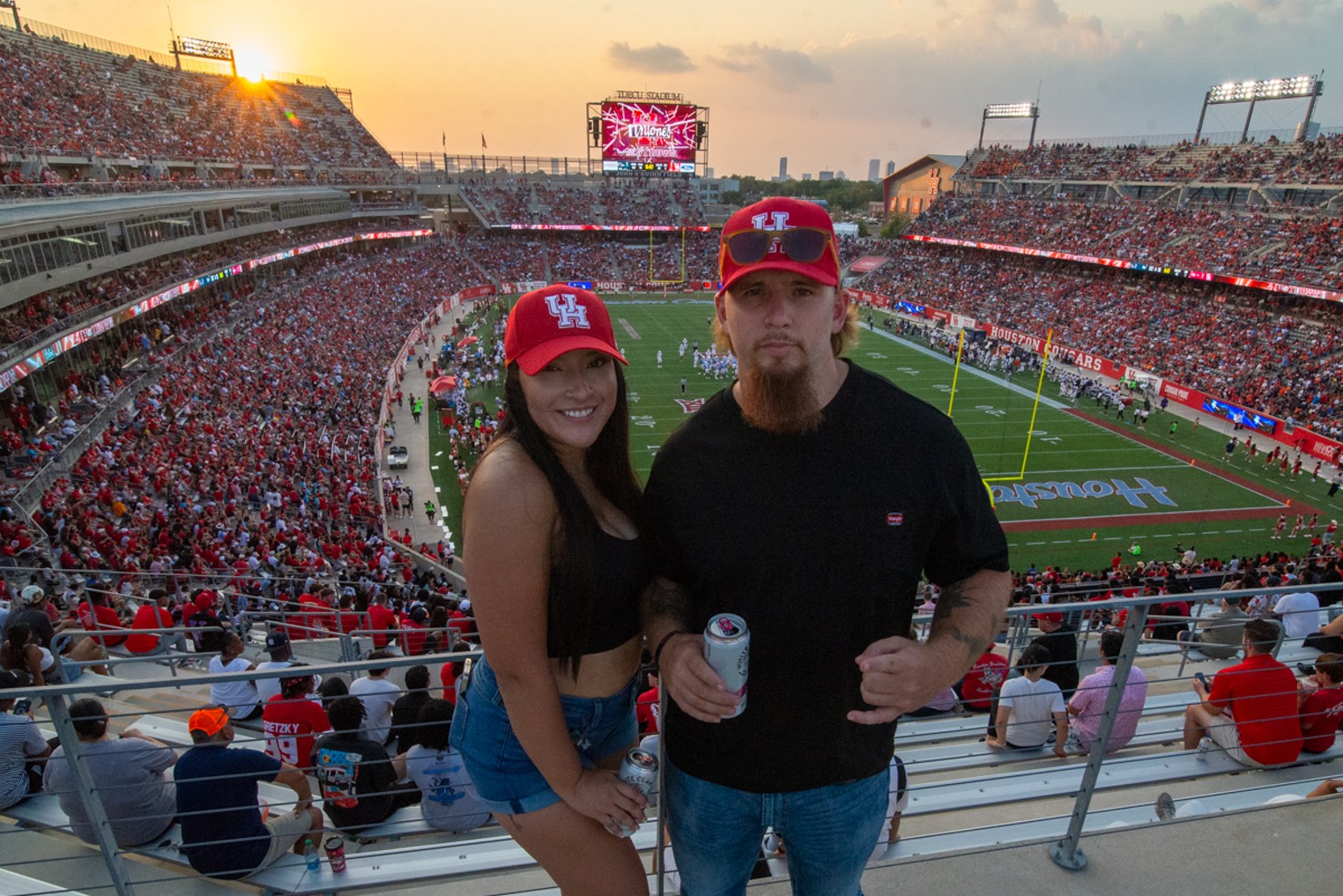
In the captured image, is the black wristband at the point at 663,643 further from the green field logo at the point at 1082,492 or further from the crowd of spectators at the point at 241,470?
the green field logo at the point at 1082,492

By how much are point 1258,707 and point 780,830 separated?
127 inches

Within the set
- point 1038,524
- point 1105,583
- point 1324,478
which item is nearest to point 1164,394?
point 1324,478

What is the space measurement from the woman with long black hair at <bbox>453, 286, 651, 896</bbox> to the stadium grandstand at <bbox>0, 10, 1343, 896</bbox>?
0.41m

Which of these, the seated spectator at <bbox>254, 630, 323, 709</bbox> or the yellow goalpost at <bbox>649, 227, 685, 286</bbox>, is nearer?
the seated spectator at <bbox>254, 630, 323, 709</bbox>

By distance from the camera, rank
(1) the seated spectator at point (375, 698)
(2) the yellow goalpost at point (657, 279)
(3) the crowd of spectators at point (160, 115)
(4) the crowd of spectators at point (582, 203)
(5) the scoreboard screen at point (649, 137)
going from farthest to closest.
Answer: (4) the crowd of spectators at point (582, 203), (5) the scoreboard screen at point (649, 137), (2) the yellow goalpost at point (657, 279), (3) the crowd of spectators at point (160, 115), (1) the seated spectator at point (375, 698)

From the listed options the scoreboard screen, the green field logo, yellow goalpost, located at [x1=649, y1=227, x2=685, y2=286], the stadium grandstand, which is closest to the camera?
the stadium grandstand

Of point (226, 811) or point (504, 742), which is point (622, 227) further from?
point (504, 742)

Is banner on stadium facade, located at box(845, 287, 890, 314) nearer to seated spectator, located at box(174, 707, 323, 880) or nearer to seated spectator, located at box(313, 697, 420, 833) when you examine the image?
seated spectator, located at box(313, 697, 420, 833)

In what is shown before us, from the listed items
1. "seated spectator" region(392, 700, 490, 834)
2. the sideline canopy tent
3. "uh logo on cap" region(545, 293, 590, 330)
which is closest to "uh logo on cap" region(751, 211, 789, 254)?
"uh logo on cap" region(545, 293, 590, 330)

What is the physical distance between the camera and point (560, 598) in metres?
1.87

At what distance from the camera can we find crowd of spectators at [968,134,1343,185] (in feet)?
123

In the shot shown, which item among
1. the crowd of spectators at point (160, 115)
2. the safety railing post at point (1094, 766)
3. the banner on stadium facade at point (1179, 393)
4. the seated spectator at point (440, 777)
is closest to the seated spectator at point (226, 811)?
the seated spectator at point (440, 777)

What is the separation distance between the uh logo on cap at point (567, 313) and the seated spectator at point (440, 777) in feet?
6.58

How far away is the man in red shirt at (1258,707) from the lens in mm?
3744
